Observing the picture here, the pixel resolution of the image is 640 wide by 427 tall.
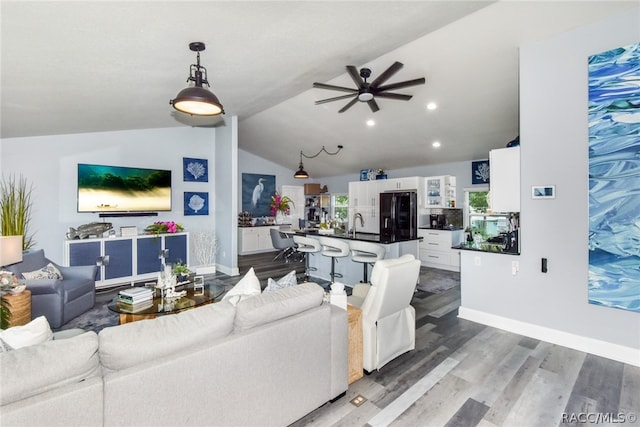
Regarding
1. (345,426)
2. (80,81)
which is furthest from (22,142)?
(345,426)

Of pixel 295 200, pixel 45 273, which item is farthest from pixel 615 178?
pixel 295 200

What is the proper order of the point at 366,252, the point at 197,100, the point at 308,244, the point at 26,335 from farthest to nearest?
the point at 308,244 → the point at 366,252 → the point at 197,100 → the point at 26,335

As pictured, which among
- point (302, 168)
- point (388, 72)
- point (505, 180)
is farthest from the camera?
point (302, 168)

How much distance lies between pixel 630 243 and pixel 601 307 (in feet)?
2.14

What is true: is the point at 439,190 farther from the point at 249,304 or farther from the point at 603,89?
the point at 249,304

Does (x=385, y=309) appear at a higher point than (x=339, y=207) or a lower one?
lower

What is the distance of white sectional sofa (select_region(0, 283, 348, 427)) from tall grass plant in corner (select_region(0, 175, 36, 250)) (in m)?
4.36

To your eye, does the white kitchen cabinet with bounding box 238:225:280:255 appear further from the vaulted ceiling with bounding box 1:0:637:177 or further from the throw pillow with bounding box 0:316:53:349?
the throw pillow with bounding box 0:316:53:349

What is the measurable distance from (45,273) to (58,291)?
1.43 ft

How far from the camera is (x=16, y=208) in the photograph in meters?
4.31

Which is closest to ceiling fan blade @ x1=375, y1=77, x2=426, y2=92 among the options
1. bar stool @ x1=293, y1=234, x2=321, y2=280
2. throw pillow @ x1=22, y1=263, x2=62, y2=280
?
bar stool @ x1=293, y1=234, x2=321, y2=280

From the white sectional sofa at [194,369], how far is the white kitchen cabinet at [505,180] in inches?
97.9

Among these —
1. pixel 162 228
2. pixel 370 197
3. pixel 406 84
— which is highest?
pixel 406 84

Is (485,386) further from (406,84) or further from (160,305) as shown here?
(406,84)
